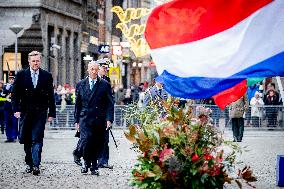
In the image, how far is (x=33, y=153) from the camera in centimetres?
1647

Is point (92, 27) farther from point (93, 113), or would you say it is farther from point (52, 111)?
point (93, 113)

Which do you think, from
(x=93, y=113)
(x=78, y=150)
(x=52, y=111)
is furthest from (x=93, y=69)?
(x=78, y=150)

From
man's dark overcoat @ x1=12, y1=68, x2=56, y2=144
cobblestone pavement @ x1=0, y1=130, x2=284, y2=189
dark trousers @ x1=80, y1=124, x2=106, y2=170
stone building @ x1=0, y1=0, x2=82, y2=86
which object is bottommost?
cobblestone pavement @ x1=0, y1=130, x2=284, y2=189

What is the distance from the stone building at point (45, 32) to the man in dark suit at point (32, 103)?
2752 centimetres

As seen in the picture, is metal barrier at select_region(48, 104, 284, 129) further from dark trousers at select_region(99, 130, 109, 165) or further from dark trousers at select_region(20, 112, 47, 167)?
dark trousers at select_region(20, 112, 47, 167)

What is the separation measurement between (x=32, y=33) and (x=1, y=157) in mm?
28094

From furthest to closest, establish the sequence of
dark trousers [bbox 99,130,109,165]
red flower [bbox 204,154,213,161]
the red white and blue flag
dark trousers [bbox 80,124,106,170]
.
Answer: dark trousers [bbox 99,130,109,165], dark trousers [bbox 80,124,106,170], the red white and blue flag, red flower [bbox 204,154,213,161]

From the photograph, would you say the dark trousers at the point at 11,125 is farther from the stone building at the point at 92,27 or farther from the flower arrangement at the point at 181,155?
the stone building at the point at 92,27

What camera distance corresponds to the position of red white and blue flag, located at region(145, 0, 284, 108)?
12.5 m

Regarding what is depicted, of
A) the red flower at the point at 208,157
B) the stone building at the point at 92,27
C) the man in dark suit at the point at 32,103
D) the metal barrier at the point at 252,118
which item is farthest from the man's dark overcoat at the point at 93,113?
the stone building at the point at 92,27

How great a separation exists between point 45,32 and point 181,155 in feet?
125

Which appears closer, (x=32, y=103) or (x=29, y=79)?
(x=32, y=103)

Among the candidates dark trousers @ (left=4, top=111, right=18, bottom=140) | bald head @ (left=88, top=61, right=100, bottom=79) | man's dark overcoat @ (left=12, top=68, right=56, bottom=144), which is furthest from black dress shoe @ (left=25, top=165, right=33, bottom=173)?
dark trousers @ (left=4, top=111, right=18, bottom=140)

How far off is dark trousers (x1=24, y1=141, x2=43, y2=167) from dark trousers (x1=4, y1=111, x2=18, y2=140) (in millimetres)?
10937
